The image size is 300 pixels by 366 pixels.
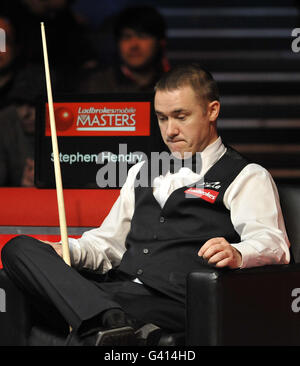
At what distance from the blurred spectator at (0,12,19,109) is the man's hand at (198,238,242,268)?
307cm

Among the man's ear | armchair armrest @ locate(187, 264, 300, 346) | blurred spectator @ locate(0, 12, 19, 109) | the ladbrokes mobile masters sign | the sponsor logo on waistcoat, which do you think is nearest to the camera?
armchair armrest @ locate(187, 264, 300, 346)

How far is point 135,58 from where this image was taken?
461 cm

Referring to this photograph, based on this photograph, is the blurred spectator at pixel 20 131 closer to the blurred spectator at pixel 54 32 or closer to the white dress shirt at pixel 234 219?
the blurred spectator at pixel 54 32

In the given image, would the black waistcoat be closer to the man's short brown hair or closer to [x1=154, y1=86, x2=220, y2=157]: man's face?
[x1=154, y1=86, x2=220, y2=157]: man's face

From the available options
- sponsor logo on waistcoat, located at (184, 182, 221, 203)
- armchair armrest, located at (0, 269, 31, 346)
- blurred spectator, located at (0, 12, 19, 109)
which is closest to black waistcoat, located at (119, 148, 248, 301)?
sponsor logo on waistcoat, located at (184, 182, 221, 203)

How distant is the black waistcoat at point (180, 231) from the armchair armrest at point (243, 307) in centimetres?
21

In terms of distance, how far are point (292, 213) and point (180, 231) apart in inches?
15.4

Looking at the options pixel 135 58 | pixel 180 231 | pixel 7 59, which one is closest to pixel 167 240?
pixel 180 231

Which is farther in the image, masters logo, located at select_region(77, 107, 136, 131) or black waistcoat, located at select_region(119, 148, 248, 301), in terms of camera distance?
masters logo, located at select_region(77, 107, 136, 131)

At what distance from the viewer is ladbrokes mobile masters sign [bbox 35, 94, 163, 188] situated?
2803 millimetres

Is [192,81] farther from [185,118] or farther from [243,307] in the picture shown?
[243,307]

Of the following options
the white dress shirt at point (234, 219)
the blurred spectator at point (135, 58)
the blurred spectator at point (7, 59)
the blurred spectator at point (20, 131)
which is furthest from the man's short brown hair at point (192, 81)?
the blurred spectator at point (7, 59)

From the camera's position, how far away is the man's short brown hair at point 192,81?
2.33 meters
